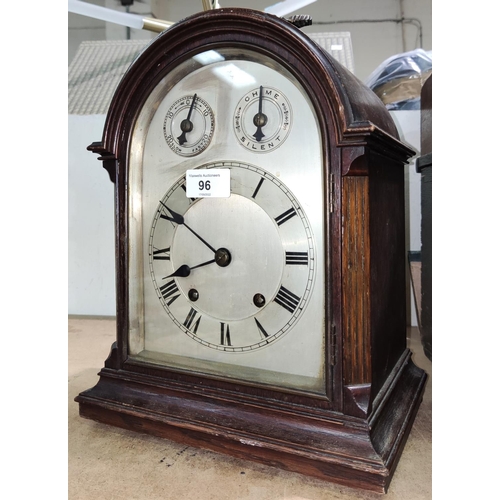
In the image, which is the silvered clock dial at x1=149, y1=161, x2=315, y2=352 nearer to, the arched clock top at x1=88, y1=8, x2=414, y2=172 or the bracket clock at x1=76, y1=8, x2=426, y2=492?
the bracket clock at x1=76, y1=8, x2=426, y2=492

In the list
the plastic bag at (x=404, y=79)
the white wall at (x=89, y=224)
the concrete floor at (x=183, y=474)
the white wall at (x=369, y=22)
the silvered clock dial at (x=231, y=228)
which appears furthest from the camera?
the white wall at (x=369, y=22)

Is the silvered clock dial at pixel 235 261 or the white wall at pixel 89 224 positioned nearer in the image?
the silvered clock dial at pixel 235 261

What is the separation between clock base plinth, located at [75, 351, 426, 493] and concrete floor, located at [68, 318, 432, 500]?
17 mm

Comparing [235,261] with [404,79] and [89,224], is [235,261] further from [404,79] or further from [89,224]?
[89,224]

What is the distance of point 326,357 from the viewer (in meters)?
0.73

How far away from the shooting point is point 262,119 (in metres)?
0.78

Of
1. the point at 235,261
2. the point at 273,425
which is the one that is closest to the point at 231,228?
the point at 235,261

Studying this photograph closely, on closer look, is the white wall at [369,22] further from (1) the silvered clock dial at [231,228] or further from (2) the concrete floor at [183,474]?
(2) the concrete floor at [183,474]

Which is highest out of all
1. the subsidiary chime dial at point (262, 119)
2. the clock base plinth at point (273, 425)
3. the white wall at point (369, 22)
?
the white wall at point (369, 22)

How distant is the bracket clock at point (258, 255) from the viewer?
0.70 meters

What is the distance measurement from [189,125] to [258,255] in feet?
0.93

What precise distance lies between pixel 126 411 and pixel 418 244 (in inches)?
43.0

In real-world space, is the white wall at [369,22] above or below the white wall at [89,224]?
above

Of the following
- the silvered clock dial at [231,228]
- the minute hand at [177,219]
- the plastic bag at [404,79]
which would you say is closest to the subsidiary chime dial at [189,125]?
the silvered clock dial at [231,228]
